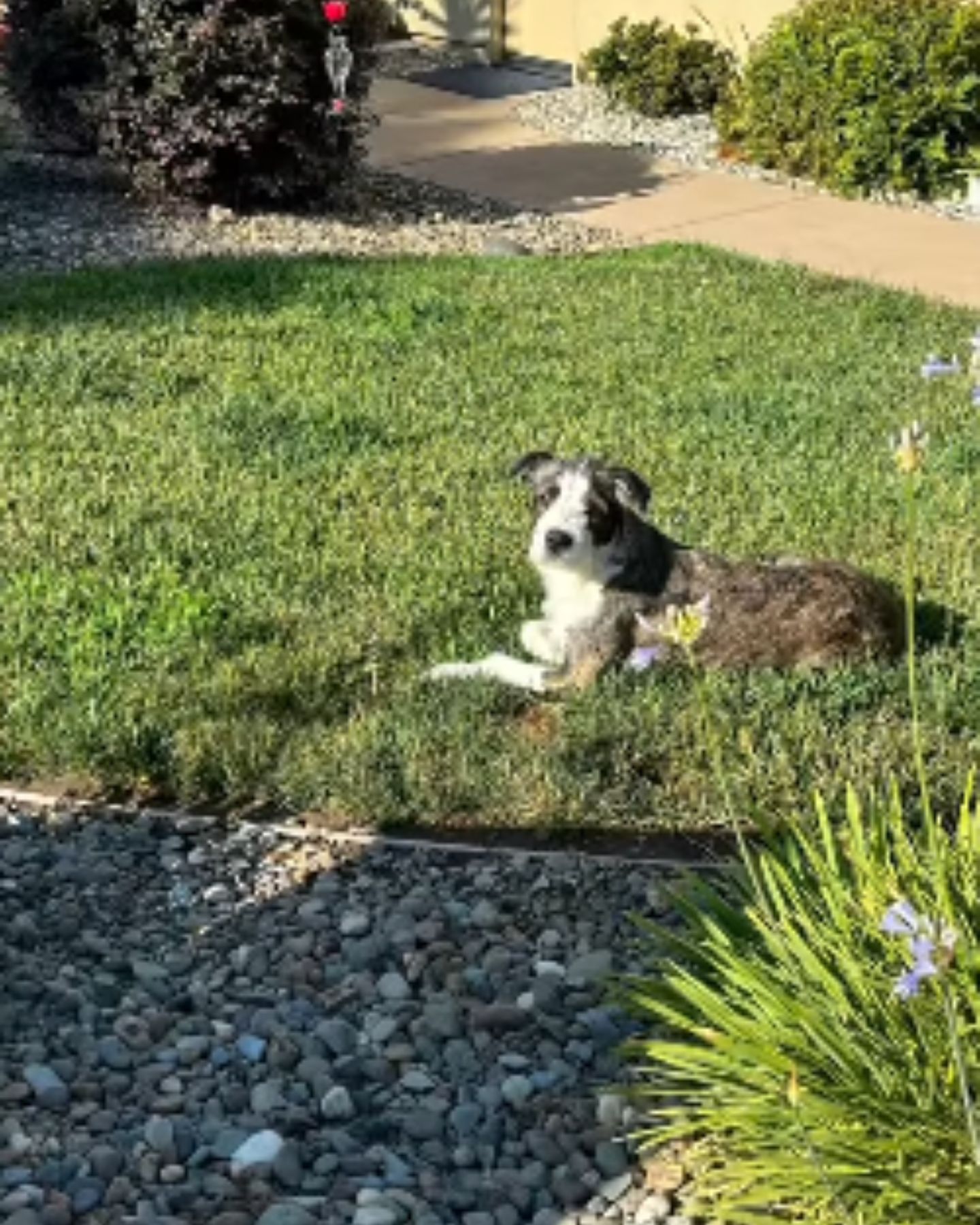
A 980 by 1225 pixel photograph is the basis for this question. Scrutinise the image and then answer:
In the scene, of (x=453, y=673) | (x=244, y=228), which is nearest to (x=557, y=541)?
(x=453, y=673)

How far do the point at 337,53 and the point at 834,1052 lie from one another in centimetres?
994

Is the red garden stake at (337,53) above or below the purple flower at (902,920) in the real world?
above

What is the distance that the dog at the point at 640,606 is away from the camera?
586cm

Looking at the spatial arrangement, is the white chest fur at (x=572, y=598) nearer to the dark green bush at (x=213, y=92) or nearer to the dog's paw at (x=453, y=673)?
the dog's paw at (x=453, y=673)

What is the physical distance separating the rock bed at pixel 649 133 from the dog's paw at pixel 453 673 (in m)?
7.97

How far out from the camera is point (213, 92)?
12.4 meters

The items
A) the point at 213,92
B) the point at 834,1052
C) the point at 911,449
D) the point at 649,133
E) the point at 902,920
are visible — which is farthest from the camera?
the point at 649,133

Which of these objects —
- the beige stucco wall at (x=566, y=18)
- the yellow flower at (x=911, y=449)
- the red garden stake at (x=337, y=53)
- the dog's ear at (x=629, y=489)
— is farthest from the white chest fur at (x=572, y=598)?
the beige stucco wall at (x=566, y=18)

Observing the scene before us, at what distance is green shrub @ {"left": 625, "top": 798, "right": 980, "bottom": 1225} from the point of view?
11.1ft

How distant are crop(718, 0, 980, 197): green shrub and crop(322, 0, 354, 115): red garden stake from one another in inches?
122

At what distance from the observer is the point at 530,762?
543 centimetres

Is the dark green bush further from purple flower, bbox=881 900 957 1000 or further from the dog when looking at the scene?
purple flower, bbox=881 900 957 1000

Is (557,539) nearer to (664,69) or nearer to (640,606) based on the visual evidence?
(640,606)

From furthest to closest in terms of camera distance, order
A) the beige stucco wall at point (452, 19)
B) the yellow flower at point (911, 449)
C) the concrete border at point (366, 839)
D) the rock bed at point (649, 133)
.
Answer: the beige stucco wall at point (452, 19) → the rock bed at point (649, 133) → the concrete border at point (366, 839) → the yellow flower at point (911, 449)
